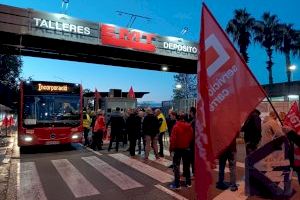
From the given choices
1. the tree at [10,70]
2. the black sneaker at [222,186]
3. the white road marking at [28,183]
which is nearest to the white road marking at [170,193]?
the black sneaker at [222,186]

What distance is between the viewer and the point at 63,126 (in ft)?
51.2

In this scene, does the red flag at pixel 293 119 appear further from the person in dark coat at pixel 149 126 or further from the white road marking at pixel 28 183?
the white road marking at pixel 28 183

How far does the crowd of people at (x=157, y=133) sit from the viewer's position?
8.57 metres

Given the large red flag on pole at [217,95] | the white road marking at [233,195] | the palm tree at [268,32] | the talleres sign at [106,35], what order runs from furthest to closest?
the palm tree at [268,32], the talleres sign at [106,35], the white road marking at [233,195], the large red flag on pole at [217,95]

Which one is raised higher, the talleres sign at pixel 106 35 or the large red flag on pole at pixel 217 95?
the talleres sign at pixel 106 35

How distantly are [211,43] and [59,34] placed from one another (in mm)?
17147

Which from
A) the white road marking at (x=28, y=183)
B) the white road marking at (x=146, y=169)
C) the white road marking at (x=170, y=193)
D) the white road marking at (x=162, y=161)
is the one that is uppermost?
the white road marking at (x=162, y=161)

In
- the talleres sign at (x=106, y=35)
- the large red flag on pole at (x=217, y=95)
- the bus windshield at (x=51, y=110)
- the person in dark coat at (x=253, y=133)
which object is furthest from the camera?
the talleres sign at (x=106, y=35)

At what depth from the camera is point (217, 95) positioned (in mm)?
4133

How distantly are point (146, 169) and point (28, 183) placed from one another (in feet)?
11.6

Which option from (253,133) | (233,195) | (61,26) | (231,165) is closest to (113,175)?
(231,165)

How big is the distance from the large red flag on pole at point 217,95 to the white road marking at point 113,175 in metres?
5.06

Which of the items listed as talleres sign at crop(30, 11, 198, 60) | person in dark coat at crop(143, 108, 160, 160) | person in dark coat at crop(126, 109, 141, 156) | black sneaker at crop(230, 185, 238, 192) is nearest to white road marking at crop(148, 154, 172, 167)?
person in dark coat at crop(143, 108, 160, 160)

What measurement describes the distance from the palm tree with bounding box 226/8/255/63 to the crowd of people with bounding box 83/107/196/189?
88.3 feet
